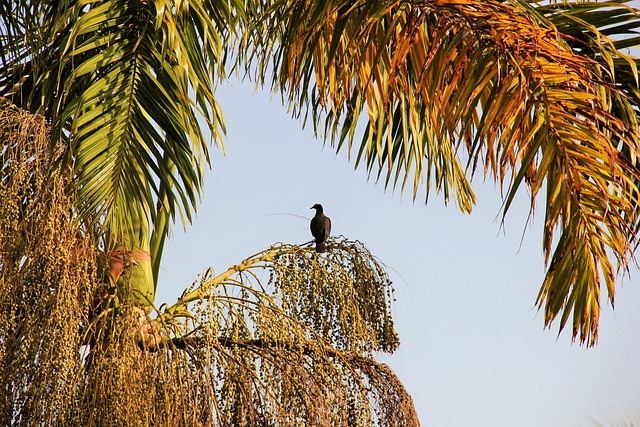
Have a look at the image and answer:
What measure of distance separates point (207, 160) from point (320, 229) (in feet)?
5.75

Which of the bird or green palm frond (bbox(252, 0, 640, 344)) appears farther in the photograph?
the bird

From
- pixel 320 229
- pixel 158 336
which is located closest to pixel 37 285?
pixel 158 336

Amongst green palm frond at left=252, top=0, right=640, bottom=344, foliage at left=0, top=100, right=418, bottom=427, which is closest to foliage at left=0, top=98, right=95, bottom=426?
foliage at left=0, top=100, right=418, bottom=427

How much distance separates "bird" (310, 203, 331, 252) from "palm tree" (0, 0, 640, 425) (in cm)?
43

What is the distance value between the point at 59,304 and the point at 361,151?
234 centimetres

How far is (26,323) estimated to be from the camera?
4371 mm

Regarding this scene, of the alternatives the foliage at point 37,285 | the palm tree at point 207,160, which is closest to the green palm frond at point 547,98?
the palm tree at point 207,160

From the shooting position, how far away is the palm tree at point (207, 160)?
157 inches

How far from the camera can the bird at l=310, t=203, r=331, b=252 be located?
6.15 meters

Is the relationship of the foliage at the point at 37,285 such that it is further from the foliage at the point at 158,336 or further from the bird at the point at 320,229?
the bird at the point at 320,229

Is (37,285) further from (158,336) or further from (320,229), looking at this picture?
(320,229)

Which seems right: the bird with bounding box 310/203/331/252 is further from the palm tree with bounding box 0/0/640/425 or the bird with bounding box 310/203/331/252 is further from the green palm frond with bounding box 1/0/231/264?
the green palm frond with bounding box 1/0/231/264

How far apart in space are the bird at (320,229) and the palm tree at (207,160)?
427 millimetres

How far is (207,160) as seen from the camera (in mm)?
4785
